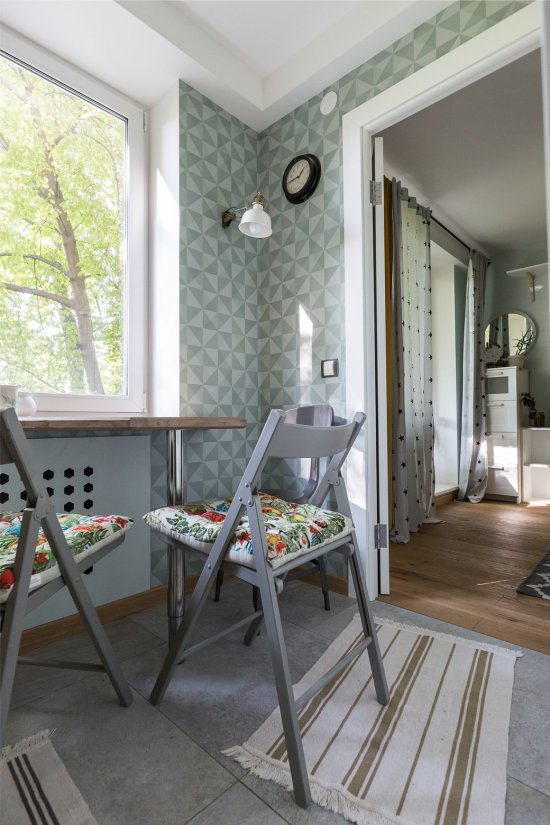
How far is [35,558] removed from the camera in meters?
0.99

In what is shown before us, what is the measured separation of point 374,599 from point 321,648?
51cm

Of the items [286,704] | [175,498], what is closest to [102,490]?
[175,498]

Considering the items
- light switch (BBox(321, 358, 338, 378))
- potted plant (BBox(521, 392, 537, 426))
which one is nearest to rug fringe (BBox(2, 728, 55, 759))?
light switch (BBox(321, 358, 338, 378))

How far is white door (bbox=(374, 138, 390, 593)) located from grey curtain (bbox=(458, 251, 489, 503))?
2.80 m

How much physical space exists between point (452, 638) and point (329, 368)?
49.9 inches

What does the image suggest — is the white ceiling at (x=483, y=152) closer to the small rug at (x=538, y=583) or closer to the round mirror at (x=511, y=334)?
the round mirror at (x=511, y=334)

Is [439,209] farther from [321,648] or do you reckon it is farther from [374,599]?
[321,648]

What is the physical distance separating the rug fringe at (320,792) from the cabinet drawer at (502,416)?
4153mm

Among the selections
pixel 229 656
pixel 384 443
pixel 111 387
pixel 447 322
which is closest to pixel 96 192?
pixel 111 387

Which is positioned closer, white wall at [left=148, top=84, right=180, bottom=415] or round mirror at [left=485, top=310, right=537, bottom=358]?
white wall at [left=148, top=84, right=180, bottom=415]

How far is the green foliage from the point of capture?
69.3 inches

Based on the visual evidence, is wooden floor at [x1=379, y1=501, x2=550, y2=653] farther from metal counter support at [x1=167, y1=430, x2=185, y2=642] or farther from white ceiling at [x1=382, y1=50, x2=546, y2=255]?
white ceiling at [x1=382, y1=50, x2=546, y2=255]

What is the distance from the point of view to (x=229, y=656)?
1.47 m

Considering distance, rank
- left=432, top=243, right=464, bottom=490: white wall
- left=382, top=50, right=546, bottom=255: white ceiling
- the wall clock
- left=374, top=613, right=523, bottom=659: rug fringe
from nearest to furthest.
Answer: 1. left=374, top=613, right=523, bottom=659: rug fringe
2. the wall clock
3. left=382, top=50, right=546, bottom=255: white ceiling
4. left=432, top=243, right=464, bottom=490: white wall
